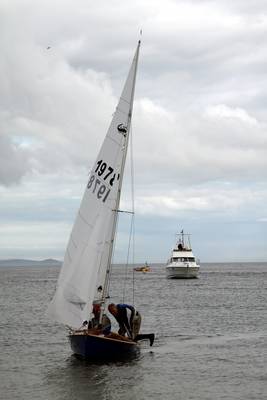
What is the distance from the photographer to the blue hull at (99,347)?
24.9 meters

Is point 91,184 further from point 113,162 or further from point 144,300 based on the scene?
point 144,300

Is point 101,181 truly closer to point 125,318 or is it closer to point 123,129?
point 123,129

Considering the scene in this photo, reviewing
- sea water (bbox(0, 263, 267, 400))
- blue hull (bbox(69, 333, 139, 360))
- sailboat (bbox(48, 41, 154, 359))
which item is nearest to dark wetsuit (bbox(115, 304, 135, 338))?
sailboat (bbox(48, 41, 154, 359))

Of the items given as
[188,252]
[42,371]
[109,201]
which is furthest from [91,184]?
[188,252]

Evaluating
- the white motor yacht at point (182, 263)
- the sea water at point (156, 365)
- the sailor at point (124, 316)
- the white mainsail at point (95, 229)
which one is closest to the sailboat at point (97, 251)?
the white mainsail at point (95, 229)

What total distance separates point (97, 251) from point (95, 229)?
0.85 m

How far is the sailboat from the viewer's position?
25.0 metres

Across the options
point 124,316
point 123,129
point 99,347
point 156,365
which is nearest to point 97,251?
point 124,316

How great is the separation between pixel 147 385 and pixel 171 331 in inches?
543

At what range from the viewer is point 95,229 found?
2539cm

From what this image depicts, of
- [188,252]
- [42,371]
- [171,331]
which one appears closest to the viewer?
[42,371]

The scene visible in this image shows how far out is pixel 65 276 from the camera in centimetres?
2592

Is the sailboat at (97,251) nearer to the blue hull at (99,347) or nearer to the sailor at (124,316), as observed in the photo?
the blue hull at (99,347)

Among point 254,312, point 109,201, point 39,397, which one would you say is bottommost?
point 39,397
